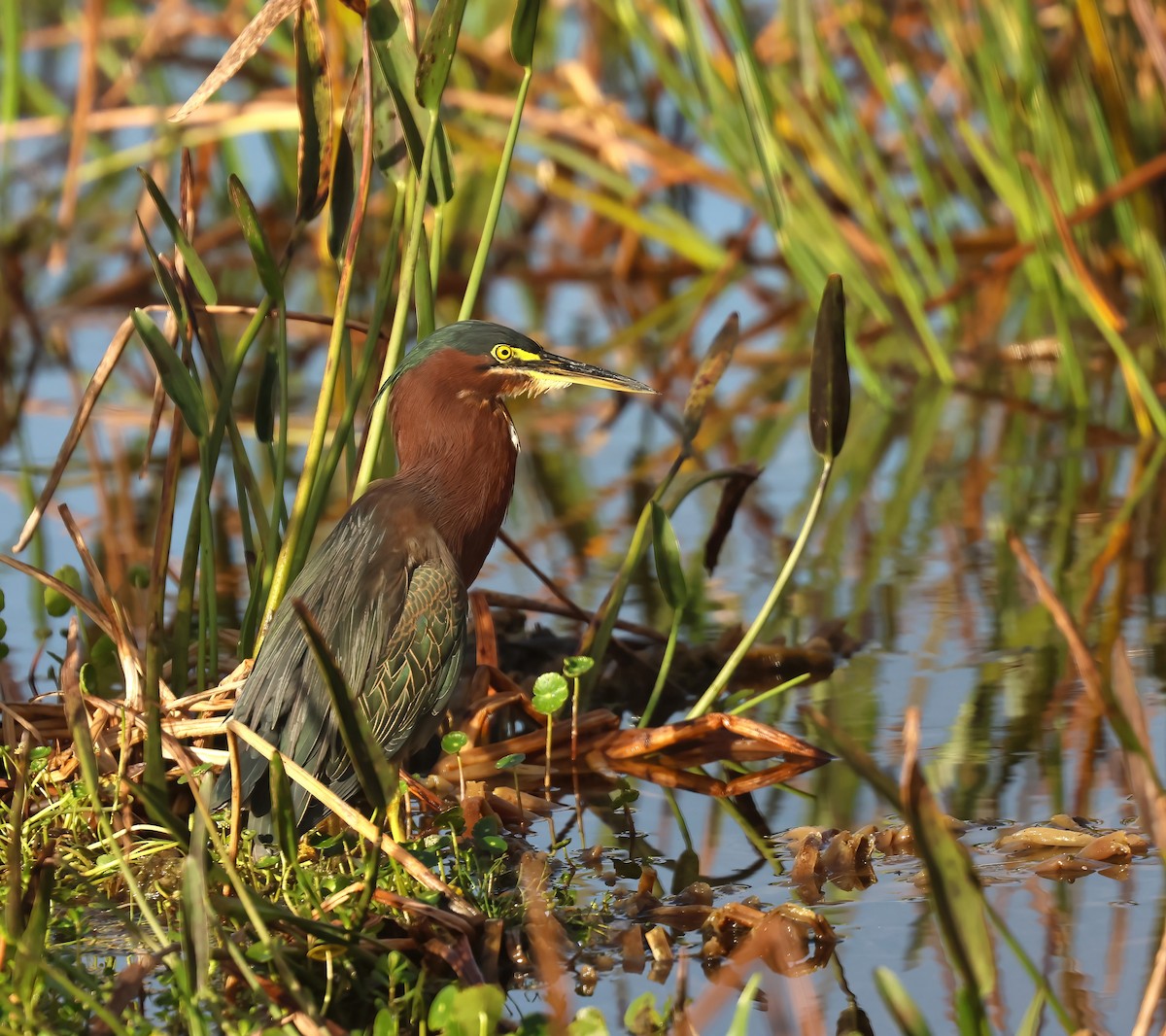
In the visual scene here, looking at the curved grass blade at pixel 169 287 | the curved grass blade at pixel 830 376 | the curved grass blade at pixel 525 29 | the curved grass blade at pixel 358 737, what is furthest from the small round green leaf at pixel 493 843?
the curved grass blade at pixel 525 29

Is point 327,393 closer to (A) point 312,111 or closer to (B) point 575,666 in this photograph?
Answer: (A) point 312,111

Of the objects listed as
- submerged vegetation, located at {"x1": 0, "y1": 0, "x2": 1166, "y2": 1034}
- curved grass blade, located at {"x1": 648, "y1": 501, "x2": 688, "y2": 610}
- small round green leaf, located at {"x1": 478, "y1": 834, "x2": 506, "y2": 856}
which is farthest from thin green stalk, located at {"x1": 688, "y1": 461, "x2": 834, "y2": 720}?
small round green leaf, located at {"x1": 478, "y1": 834, "x2": 506, "y2": 856}

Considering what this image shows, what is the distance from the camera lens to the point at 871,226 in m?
6.65

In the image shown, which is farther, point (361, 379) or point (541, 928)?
point (361, 379)

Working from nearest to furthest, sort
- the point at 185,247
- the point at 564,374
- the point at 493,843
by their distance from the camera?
1. the point at 493,843
2. the point at 185,247
3. the point at 564,374

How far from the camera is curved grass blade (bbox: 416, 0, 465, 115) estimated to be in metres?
3.11

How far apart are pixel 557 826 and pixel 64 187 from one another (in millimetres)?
6128

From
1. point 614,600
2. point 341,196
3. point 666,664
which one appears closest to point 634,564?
point 614,600

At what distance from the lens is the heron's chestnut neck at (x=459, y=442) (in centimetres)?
344

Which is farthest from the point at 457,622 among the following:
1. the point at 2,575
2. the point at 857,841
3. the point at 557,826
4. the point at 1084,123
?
the point at 1084,123

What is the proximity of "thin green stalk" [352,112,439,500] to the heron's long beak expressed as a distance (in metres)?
0.26

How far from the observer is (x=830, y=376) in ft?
10.2

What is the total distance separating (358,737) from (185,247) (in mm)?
1300

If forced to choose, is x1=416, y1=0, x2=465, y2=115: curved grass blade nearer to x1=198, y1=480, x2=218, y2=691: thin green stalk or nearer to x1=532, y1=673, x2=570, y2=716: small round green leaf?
x1=198, y1=480, x2=218, y2=691: thin green stalk
